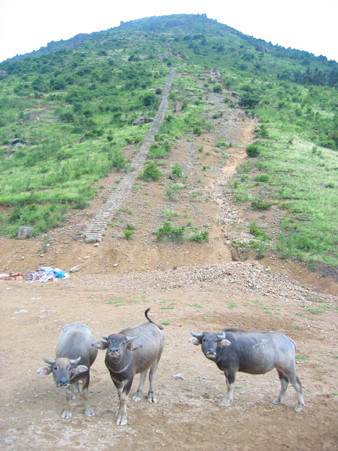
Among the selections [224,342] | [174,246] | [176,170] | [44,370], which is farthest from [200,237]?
[44,370]

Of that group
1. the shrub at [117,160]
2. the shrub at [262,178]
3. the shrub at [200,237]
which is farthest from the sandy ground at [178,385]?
the shrub at [117,160]

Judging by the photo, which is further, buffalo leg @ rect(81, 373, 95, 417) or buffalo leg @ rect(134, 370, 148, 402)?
buffalo leg @ rect(134, 370, 148, 402)

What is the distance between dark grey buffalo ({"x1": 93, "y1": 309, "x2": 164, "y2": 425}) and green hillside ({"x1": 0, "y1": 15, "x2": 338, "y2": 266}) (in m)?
13.2

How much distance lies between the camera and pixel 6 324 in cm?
1140

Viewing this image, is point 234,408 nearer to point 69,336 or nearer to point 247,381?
point 247,381

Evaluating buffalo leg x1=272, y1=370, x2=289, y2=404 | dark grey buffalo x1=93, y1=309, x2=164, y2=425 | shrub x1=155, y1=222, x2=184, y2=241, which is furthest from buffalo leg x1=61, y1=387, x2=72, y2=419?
shrub x1=155, y1=222, x2=184, y2=241

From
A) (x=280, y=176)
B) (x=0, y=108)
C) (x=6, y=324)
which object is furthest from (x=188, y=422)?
(x=0, y=108)

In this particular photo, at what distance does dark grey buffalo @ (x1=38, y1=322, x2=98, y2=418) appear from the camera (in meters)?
5.98

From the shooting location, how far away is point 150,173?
1109 inches

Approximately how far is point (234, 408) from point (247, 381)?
144 centimetres

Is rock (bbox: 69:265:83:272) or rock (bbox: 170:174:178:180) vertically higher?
rock (bbox: 170:174:178:180)

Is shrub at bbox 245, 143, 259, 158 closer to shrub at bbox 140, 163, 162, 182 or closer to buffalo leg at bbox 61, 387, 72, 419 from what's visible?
shrub at bbox 140, 163, 162, 182

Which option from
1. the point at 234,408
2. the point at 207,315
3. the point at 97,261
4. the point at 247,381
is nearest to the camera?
the point at 234,408

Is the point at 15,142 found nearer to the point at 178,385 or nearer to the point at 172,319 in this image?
the point at 172,319
